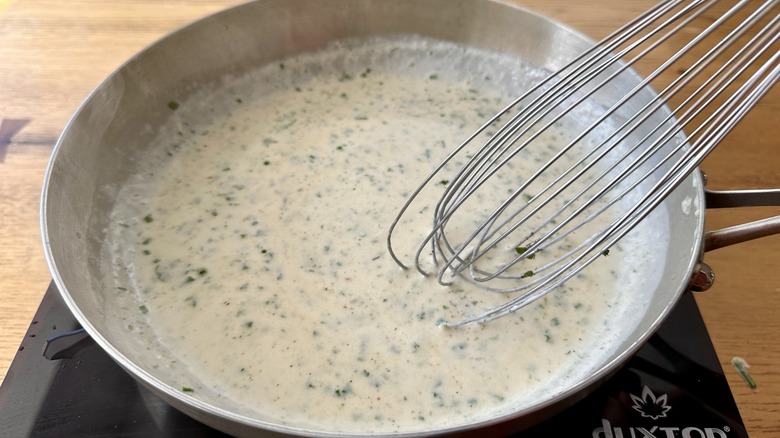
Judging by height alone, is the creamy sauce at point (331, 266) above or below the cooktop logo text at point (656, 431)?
above

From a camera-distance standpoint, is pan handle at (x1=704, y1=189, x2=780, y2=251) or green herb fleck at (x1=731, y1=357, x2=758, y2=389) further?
green herb fleck at (x1=731, y1=357, x2=758, y2=389)

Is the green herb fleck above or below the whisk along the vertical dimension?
below

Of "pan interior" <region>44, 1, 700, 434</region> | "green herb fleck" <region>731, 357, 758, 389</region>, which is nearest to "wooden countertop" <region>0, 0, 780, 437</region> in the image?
"green herb fleck" <region>731, 357, 758, 389</region>

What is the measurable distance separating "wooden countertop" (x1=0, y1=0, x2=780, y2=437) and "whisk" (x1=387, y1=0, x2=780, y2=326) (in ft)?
0.40

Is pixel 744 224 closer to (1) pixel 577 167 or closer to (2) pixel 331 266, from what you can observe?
(1) pixel 577 167

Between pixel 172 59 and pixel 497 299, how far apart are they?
0.61m

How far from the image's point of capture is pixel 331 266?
2.58 ft

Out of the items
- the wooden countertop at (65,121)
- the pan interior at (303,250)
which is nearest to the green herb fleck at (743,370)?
the wooden countertop at (65,121)

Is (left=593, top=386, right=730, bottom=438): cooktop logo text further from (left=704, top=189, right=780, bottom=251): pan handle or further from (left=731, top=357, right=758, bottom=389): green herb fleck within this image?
(left=704, top=189, right=780, bottom=251): pan handle

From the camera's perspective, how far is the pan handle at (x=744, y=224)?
1.97 ft

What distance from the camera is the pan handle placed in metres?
0.60

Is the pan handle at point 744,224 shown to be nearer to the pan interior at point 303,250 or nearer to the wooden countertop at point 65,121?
the pan interior at point 303,250

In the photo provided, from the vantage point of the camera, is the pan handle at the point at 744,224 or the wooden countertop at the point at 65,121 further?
the wooden countertop at the point at 65,121

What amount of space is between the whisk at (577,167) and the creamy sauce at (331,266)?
37 mm
